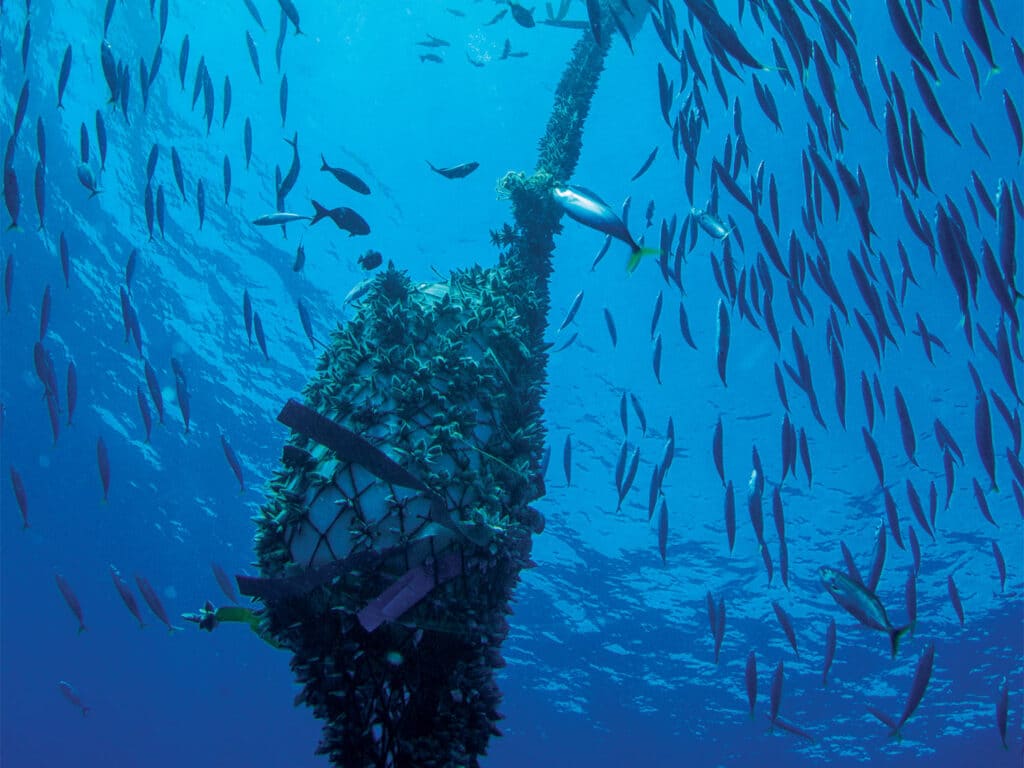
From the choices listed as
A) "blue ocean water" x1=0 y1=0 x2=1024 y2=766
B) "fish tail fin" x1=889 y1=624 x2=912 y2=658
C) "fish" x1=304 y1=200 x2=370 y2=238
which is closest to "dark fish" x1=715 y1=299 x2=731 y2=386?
"blue ocean water" x1=0 y1=0 x2=1024 y2=766

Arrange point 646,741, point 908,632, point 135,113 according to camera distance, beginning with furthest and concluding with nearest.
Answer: point 646,741 → point 135,113 → point 908,632

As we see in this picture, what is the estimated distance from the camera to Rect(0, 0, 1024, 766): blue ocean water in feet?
46.6

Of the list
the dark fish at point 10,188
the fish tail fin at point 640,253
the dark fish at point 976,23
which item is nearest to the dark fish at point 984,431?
the dark fish at point 976,23

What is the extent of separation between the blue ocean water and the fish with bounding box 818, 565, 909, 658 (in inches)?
111

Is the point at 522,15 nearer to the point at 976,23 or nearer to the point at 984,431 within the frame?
the point at 976,23

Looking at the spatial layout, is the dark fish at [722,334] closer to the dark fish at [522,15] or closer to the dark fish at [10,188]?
the dark fish at [522,15]

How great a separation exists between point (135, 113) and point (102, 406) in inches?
506

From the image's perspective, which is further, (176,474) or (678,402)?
(176,474)

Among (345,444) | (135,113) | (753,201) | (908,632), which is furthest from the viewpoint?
(135,113)

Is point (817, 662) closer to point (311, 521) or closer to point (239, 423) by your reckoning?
point (239, 423)

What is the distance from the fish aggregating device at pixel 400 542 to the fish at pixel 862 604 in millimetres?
3225

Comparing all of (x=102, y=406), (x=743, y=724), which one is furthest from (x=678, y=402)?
(x=102, y=406)

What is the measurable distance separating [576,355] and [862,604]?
1394cm

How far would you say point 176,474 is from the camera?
25.8 metres
